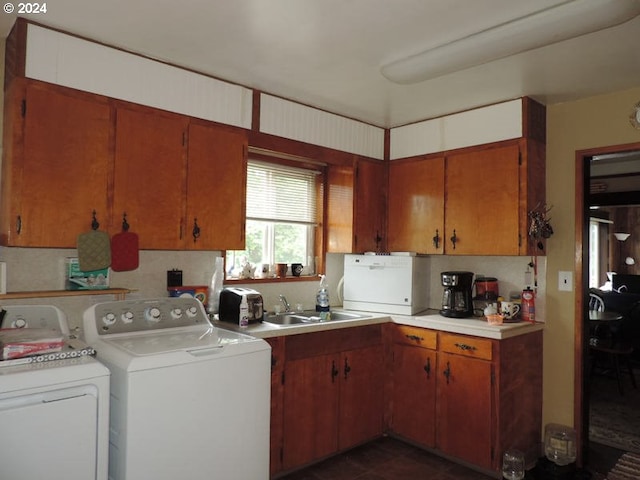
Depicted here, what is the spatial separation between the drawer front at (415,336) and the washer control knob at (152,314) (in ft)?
5.56

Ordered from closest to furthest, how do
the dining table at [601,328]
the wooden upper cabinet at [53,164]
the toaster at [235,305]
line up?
the wooden upper cabinet at [53,164], the toaster at [235,305], the dining table at [601,328]

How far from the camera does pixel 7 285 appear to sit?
2.35 m

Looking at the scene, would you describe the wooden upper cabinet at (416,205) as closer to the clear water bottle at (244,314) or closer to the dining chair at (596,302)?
the clear water bottle at (244,314)

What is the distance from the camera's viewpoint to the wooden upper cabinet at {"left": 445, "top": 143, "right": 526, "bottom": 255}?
121 inches

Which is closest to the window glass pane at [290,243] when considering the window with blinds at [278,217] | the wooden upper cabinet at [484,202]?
the window with blinds at [278,217]

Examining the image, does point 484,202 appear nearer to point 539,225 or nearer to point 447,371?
point 539,225

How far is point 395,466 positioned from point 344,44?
2.54 m

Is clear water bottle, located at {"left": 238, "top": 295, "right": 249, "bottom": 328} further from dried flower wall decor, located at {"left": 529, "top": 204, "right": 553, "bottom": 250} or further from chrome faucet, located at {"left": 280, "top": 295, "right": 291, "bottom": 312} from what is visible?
dried flower wall decor, located at {"left": 529, "top": 204, "right": 553, "bottom": 250}

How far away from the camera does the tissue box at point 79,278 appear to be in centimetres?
247

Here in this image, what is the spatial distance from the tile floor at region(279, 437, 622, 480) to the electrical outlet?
1.15 meters

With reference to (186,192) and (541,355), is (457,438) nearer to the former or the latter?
(541,355)

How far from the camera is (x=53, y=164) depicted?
2.22 meters

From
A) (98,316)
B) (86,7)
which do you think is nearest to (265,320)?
(98,316)

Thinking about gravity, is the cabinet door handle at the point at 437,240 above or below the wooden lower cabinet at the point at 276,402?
above
